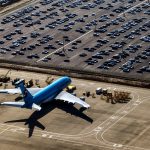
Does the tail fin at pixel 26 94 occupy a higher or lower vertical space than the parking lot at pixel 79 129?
higher

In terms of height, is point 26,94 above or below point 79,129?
above

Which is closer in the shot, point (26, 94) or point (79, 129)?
point (79, 129)

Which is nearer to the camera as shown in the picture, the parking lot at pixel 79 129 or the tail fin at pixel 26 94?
the parking lot at pixel 79 129

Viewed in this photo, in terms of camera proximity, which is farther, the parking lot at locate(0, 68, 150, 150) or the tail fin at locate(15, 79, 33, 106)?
the tail fin at locate(15, 79, 33, 106)

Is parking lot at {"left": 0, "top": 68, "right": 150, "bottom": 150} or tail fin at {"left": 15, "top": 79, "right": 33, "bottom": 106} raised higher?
tail fin at {"left": 15, "top": 79, "right": 33, "bottom": 106}

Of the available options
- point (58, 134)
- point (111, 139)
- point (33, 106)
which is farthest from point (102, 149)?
point (33, 106)

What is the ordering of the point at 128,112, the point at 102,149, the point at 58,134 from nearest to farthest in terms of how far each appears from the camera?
the point at 102,149 → the point at 58,134 → the point at 128,112

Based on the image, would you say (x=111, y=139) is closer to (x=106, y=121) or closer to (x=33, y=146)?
(x=106, y=121)

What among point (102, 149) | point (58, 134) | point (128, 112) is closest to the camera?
point (102, 149)

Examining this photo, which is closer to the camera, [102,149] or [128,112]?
[102,149]

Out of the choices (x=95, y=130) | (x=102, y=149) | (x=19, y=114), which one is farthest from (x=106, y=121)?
(x=19, y=114)
